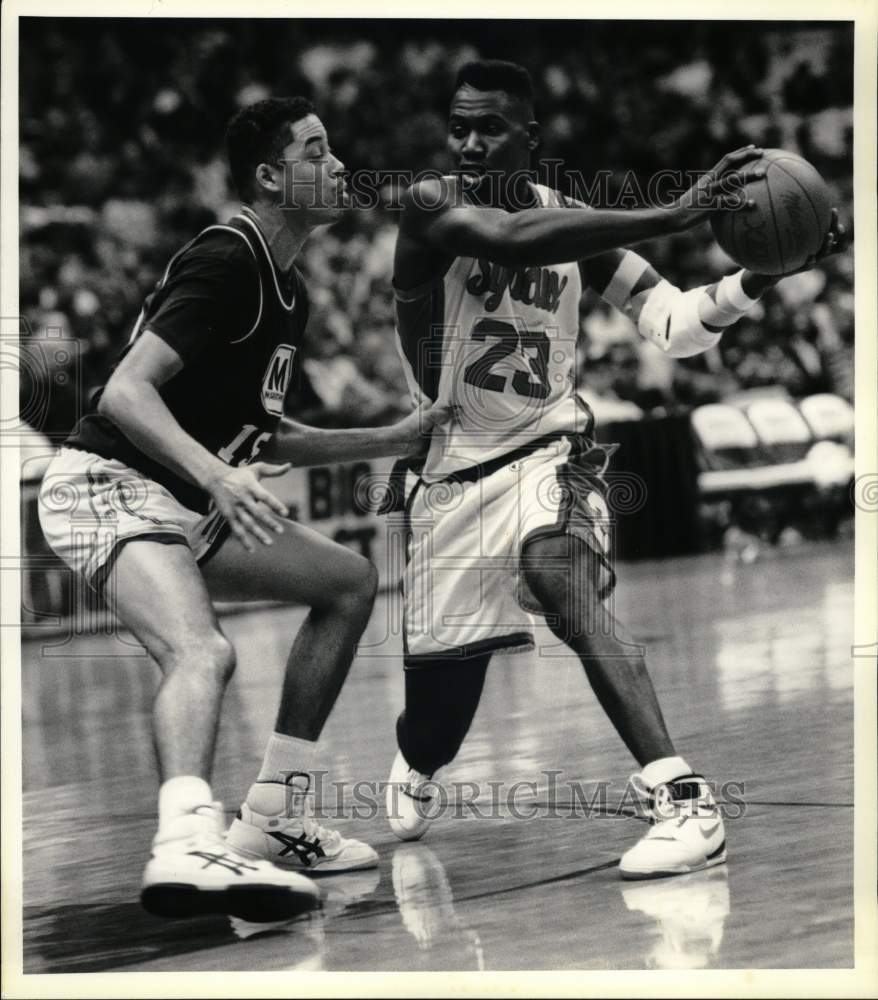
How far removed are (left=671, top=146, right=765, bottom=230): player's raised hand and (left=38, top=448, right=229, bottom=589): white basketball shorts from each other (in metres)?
1.52

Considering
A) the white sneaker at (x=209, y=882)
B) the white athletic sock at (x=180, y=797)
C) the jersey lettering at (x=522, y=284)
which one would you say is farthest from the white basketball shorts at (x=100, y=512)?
the jersey lettering at (x=522, y=284)

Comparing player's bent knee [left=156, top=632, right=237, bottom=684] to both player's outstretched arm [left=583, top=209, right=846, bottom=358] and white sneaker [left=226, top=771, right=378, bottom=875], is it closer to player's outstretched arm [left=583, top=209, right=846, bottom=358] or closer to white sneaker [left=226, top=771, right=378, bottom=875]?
white sneaker [left=226, top=771, right=378, bottom=875]

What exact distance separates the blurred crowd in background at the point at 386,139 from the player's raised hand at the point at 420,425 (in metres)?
8.03

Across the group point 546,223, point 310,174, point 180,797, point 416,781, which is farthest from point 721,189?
point 180,797

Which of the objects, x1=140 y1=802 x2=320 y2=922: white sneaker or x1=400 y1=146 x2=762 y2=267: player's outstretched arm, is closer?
x1=140 y1=802 x2=320 y2=922: white sneaker

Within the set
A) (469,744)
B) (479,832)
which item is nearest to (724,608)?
(469,744)

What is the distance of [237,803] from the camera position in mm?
5539

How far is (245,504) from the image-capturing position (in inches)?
147

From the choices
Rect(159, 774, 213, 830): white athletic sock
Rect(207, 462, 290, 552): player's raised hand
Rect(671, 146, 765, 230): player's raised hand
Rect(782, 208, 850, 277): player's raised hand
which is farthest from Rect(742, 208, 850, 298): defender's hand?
Rect(159, 774, 213, 830): white athletic sock

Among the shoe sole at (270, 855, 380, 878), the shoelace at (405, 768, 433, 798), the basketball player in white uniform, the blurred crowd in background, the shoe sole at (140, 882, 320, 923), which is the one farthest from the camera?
the blurred crowd in background

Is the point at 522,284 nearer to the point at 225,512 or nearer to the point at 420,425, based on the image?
the point at 420,425

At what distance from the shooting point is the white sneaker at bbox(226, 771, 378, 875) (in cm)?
450

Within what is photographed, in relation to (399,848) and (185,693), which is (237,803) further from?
(185,693)

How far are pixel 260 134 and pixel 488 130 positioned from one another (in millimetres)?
749
